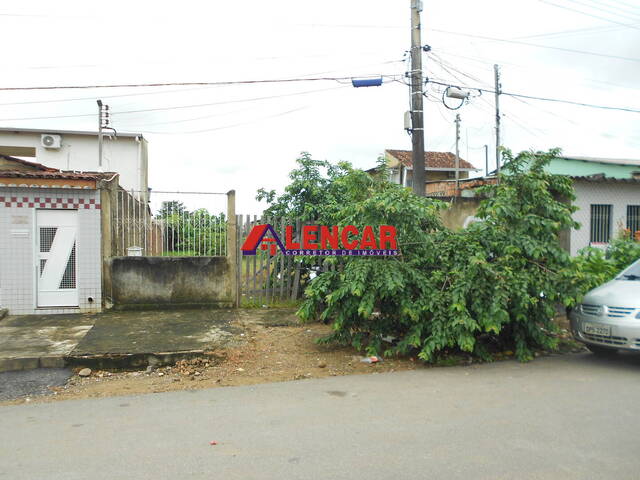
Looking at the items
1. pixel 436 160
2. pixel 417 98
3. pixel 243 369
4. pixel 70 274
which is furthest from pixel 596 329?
pixel 436 160

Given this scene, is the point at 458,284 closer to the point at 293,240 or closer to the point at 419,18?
the point at 293,240

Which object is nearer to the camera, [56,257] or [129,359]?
[129,359]

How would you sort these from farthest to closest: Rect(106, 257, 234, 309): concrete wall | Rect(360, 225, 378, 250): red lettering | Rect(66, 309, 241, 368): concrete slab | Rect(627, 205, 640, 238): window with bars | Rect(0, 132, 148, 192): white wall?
Rect(0, 132, 148, 192): white wall < Rect(627, 205, 640, 238): window with bars < Rect(106, 257, 234, 309): concrete wall < Rect(360, 225, 378, 250): red lettering < Rect(66, 309, 241, 368): concrete slab

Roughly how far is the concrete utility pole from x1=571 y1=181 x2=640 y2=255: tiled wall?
15.5ft

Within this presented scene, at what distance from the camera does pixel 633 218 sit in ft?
42.2

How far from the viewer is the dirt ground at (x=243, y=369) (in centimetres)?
582

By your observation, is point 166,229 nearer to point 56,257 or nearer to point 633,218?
point 56,257

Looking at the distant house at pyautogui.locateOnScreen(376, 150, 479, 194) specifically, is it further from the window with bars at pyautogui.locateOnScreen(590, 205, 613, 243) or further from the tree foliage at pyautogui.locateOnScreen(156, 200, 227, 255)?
the tree foliage at pyautogui.locateOnScreen(156, 200, 227, 255)

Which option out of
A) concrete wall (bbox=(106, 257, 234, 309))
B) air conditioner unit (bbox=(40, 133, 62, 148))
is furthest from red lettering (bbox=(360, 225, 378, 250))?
air conditioner unit (bbox=(40, 133, 62, 148))

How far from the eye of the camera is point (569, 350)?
7.48 m

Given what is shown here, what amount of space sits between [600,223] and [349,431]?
35.5ft

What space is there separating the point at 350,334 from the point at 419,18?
680 centimetres

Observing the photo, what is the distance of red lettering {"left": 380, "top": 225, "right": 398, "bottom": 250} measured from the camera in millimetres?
7047

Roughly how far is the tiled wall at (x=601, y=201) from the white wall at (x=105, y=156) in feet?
59.9
